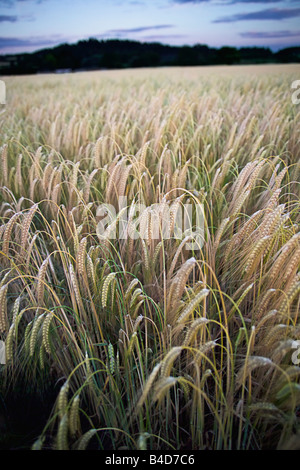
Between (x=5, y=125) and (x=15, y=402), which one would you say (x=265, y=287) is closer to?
(x=15, y=402)

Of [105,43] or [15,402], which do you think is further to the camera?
[105,43]

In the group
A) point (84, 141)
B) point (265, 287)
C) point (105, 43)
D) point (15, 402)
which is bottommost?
point (15, 402)

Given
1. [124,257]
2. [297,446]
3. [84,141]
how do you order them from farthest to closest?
[84,141], [124,257], [297,446]

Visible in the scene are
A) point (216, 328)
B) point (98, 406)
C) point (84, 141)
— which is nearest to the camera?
point (98, 406)

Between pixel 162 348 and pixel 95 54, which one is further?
pixel 95 54

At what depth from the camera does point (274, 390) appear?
0.40m

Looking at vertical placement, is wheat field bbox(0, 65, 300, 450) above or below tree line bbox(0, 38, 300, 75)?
below

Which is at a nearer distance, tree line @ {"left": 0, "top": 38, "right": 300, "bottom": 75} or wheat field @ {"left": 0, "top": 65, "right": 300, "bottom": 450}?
wheat field @ {"left": 0, "top": 65, "right": 300, "bottom": 450}

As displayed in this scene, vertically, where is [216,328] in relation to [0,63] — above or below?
below

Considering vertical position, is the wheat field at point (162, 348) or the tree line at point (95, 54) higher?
the tree line at point (95, 54)

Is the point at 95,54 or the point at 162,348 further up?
the point at 95,54

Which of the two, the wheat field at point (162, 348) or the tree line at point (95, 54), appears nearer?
the wheat field at point (162, 348)
